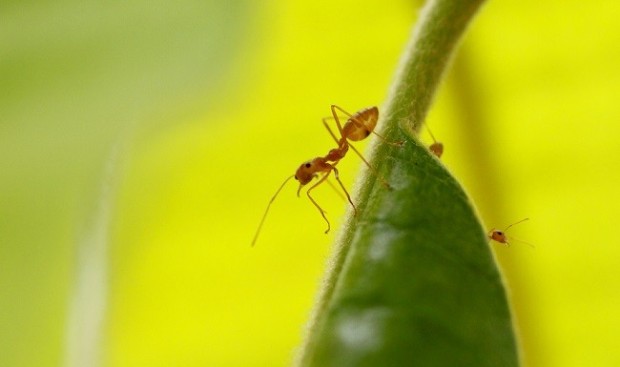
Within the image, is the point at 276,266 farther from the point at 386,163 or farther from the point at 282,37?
the point at 386,163

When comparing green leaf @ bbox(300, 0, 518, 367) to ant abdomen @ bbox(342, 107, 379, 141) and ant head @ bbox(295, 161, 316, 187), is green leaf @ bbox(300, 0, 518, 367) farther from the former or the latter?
ant head @ bbox(295, 161, 316, 187)

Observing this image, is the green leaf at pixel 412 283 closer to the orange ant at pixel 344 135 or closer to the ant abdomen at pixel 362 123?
the orange ant at pixel 344 135

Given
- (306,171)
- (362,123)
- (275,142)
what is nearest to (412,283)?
(362,123)

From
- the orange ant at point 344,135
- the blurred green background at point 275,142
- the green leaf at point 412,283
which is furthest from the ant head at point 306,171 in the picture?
the green leaf at point 412,283

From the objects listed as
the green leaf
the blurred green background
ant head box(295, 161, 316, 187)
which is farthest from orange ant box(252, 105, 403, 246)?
the green leaf

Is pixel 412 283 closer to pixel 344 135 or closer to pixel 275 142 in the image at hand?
pixel 344 135

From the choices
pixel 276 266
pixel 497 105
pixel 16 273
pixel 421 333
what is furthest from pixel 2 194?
pixel 421 333

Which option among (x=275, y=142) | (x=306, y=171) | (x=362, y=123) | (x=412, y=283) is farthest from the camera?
(x=275, y=142)
